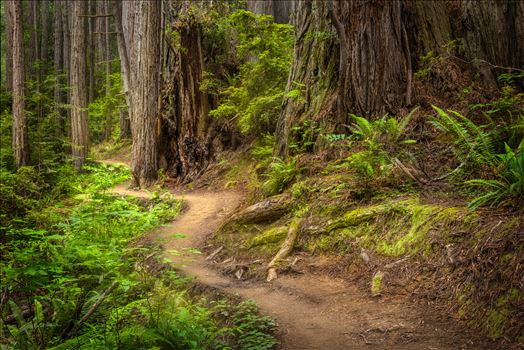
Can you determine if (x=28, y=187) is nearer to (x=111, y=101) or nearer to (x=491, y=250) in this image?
(x=491, y=250)

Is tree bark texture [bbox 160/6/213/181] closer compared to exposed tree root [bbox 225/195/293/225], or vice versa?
exposed tree root [bbox 225/195/293/225]

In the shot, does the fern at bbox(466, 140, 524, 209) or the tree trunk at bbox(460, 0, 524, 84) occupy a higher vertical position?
the tree trunk at bbox(460, 0, 524, 84)

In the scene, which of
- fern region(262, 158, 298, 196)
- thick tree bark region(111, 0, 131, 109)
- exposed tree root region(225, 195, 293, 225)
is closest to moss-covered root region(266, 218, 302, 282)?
exposed tree root region(225, 195, 293, 225)

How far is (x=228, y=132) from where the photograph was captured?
13.9 meters

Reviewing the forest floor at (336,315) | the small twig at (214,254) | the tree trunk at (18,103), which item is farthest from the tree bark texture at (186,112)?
the forest floor at (336,315)

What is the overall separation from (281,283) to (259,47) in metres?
8.17

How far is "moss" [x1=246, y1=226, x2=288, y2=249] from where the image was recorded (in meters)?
6.67

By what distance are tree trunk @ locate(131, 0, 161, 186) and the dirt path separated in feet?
24.7

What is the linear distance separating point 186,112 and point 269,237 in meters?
8.39

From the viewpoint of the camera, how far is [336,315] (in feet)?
15.1

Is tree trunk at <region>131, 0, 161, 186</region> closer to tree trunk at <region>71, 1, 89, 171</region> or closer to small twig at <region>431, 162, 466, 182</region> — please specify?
tree trunk at <region>71, 1, 89, 171</region>

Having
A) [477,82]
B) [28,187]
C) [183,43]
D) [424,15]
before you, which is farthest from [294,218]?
[183,43]

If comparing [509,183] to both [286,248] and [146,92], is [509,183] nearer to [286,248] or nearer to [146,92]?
[286,248]

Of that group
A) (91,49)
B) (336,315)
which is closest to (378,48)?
(336,315)
